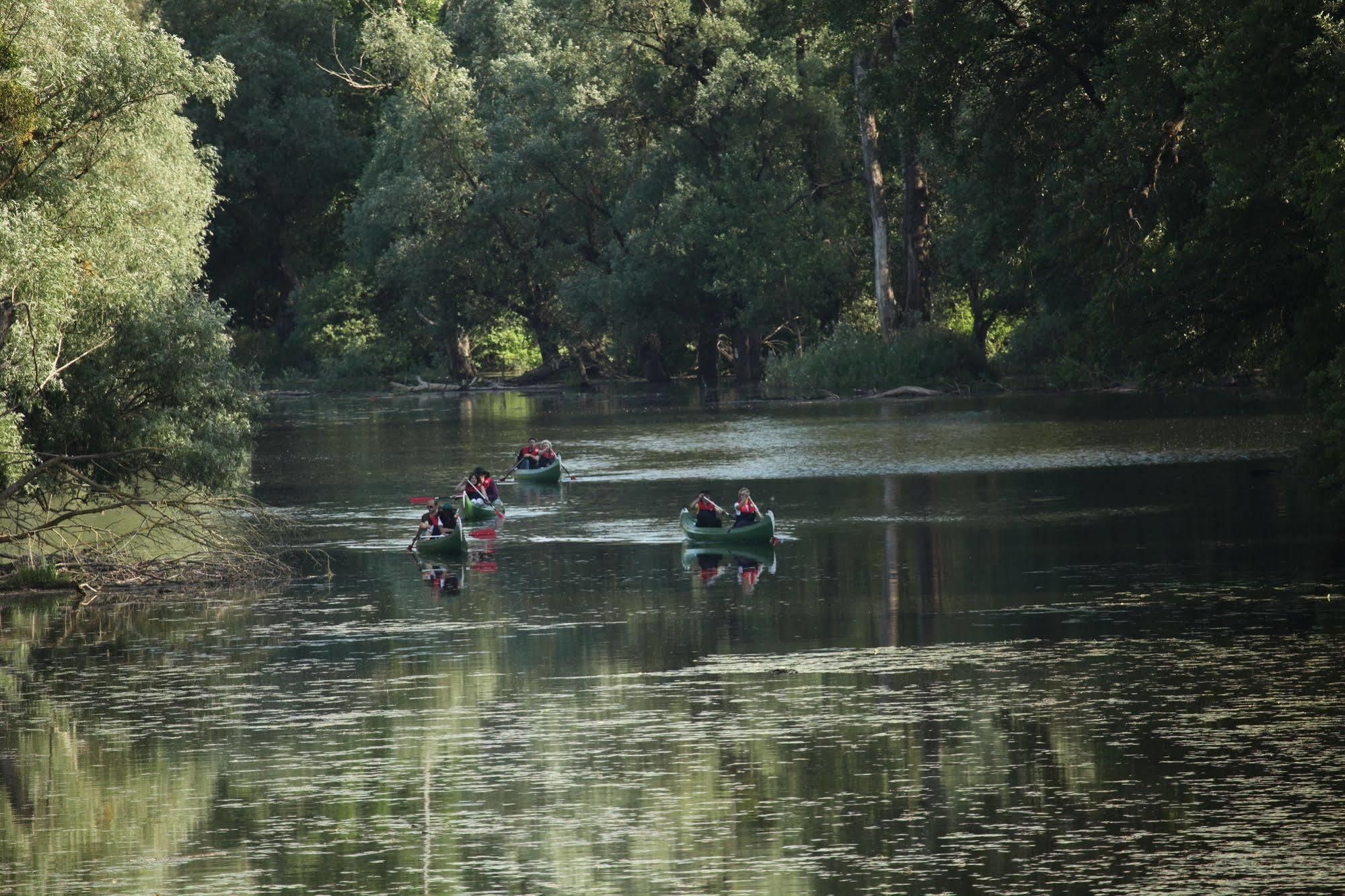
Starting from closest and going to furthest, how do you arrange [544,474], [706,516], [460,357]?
[706,516]
[544,474]
[460,357]

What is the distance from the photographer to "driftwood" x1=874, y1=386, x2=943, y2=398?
76.1 m

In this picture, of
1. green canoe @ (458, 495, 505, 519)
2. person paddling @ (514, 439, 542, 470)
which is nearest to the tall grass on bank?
person paddling @ (514, 439, 542, 470)

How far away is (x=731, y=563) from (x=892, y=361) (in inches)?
1887

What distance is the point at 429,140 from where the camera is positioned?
89938 millimetres

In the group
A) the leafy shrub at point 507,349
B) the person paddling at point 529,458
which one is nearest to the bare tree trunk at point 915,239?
the leafy shrub at point 507,349

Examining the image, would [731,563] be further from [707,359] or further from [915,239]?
[707,359]

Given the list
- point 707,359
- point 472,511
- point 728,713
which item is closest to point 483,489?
point 472,511

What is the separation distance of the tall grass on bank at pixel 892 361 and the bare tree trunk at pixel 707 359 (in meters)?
14.2

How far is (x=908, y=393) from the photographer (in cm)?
7694

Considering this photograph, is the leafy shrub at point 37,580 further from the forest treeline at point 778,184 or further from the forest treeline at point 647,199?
the forest treeline at point 778,184

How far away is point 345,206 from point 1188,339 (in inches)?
2939

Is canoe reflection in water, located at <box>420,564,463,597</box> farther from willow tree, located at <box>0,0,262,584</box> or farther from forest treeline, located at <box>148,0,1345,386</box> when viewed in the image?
forest treeline, located at <box>148,0,1345,386</box>

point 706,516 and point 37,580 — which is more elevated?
point 706,516

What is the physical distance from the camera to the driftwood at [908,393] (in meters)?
76.1
